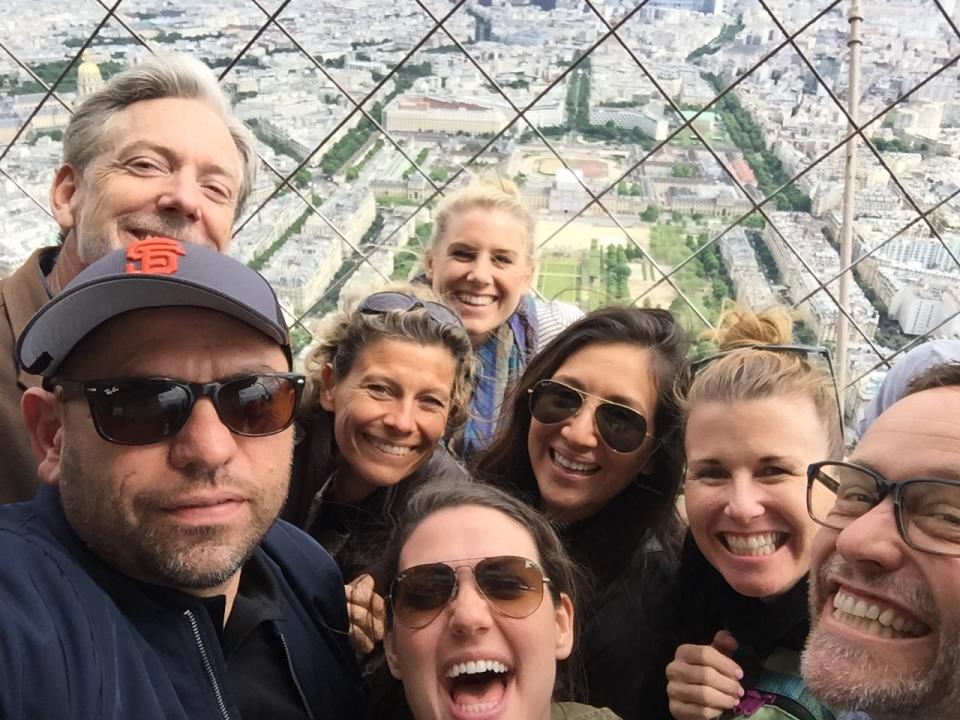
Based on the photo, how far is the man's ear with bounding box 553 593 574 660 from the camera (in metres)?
0.83

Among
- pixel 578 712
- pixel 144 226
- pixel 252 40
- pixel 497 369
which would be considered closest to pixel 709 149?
pixel 497 369

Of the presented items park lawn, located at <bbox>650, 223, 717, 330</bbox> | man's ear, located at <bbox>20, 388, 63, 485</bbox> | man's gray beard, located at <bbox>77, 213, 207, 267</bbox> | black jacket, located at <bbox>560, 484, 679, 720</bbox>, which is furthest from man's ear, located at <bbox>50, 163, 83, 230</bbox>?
park lawn, located at <bbox>650, 223, 717, 330</bbox>

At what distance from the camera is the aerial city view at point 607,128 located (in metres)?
2.09

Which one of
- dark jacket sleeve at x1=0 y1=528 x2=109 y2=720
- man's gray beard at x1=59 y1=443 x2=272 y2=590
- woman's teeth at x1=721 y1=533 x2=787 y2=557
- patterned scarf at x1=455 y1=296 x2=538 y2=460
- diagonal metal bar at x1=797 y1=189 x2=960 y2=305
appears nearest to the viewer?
dark jacket sleeve at x1=0 y1=528 x2=109 y2=720

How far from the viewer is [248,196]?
120 centimetres

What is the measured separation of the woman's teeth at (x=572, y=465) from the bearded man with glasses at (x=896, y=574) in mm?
412

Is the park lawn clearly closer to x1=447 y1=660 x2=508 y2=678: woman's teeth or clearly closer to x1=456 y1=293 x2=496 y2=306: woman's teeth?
x1=456 y1=293 x2=496 y2=306: woman's teeth

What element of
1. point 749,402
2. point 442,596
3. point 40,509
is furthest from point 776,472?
point 40,509

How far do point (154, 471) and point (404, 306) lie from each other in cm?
61

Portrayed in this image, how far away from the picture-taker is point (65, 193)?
1.05 m

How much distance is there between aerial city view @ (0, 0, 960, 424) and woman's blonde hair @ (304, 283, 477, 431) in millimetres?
875

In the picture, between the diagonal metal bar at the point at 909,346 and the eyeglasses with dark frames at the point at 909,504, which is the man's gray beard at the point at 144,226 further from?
Answer: the diagonal metal bar at the point at 909,346

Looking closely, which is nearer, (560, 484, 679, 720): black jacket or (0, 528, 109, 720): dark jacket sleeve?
(0, 528, 109, 720): dark jacket sleeve

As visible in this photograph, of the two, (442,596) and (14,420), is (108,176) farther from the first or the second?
(442,596)
